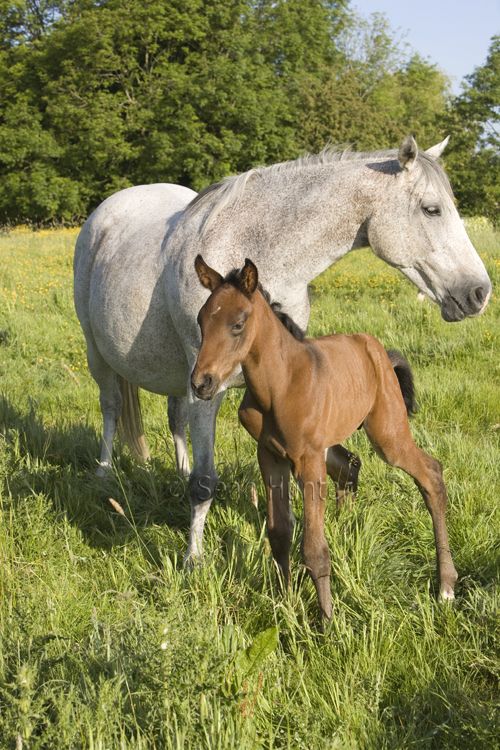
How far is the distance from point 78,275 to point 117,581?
2.47 meters

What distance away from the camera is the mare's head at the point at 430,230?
105 inches

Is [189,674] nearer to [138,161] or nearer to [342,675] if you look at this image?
[342,675]

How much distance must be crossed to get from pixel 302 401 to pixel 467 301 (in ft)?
3.32

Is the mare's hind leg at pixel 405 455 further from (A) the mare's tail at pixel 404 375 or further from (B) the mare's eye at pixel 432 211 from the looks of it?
(B) the mare's eye at pixel 432 211

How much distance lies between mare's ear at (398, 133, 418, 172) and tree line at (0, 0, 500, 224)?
22.7 metres

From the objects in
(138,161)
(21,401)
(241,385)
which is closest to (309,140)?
(138,161)

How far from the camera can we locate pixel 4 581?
2.68 metres

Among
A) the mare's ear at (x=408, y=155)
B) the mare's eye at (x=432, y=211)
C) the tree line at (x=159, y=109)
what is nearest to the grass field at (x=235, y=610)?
the mare's eye at (x=432, y=211)

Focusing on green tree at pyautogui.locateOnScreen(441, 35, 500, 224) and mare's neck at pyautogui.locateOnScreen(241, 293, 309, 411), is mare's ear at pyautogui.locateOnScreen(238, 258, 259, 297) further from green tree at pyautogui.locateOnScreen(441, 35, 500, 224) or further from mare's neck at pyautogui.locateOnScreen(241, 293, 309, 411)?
green tree at pyautogui.locateOnScreen(441, 35, 500, 224)

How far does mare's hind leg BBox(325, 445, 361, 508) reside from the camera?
125 inches

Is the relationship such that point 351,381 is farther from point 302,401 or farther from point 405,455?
point 405,455

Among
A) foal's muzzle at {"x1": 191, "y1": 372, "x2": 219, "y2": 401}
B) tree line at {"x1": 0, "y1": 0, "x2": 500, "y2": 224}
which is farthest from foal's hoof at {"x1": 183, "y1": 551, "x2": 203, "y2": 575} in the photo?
tree line at {"x1": 0, "y1": 0, "x2": 500, "y2": 224}

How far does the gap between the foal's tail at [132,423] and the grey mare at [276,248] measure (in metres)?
0.71

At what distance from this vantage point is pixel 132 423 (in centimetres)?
439
